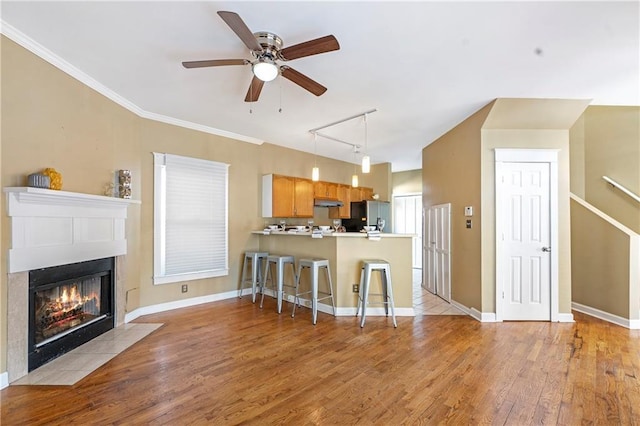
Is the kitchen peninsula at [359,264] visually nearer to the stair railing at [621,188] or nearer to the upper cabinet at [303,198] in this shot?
the upper cabinet at [303,198]

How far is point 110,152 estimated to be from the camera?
349cm

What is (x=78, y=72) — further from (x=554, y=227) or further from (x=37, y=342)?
(x=554, y=227)

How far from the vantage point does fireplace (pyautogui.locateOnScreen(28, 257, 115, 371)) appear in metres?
2.59

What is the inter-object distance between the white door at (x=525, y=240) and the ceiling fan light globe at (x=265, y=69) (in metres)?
3.18

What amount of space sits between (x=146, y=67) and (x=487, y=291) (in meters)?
4.63

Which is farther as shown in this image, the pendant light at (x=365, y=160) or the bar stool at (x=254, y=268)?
the bar stool at (x=254, y=268)

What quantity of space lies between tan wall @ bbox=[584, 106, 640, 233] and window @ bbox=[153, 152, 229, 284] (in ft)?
19.0

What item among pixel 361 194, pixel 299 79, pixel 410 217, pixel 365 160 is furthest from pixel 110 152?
pixel 410 217

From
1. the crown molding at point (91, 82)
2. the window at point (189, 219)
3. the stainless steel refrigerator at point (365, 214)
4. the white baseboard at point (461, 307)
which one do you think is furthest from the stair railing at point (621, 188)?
the window at point (189, 219)

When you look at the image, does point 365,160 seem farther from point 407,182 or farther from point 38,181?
point 407,182

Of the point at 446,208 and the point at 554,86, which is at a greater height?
the point at 554,86

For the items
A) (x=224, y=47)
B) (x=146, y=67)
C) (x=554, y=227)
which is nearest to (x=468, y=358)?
(x=554, y=227)

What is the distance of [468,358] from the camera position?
9.18 feet

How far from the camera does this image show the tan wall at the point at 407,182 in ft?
25.8
